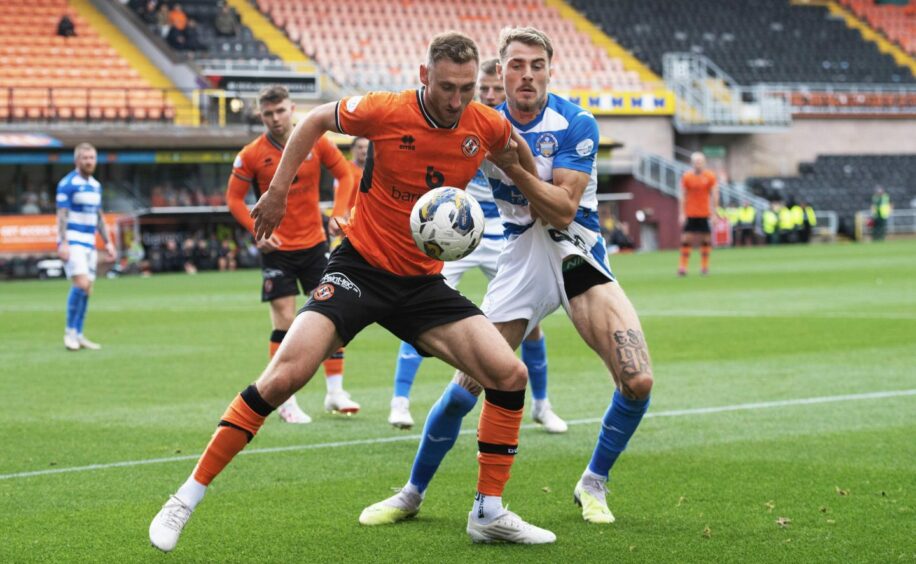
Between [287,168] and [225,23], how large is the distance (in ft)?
114

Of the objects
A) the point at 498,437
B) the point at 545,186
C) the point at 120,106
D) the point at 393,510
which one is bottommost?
the point at 393,510

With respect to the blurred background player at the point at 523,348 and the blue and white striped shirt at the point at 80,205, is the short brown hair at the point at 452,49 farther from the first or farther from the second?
the blue and white striped shirt at the point at 80,205

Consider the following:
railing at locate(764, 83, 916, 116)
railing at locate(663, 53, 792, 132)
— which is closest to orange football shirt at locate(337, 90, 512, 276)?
railing at locate(663, 53, 792, 132)

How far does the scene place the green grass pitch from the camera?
5.63m

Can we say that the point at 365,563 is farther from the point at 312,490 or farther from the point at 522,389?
the point at 312,490

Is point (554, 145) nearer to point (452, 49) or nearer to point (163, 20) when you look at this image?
point (452, 49)

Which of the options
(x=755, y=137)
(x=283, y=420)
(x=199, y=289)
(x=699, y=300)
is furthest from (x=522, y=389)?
(x=755, y=137)

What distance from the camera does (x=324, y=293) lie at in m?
5.77

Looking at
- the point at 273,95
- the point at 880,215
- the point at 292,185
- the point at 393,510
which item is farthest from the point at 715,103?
the point at 393,510

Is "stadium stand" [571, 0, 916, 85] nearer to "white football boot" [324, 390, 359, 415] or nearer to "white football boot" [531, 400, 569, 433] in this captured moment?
"white football boot" [324, 390, 359, 415]

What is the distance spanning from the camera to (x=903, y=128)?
163ft

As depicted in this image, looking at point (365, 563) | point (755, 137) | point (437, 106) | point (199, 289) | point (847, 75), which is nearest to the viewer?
point (365, 563)

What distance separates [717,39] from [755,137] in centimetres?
496

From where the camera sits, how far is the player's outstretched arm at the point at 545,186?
585 centimetres
